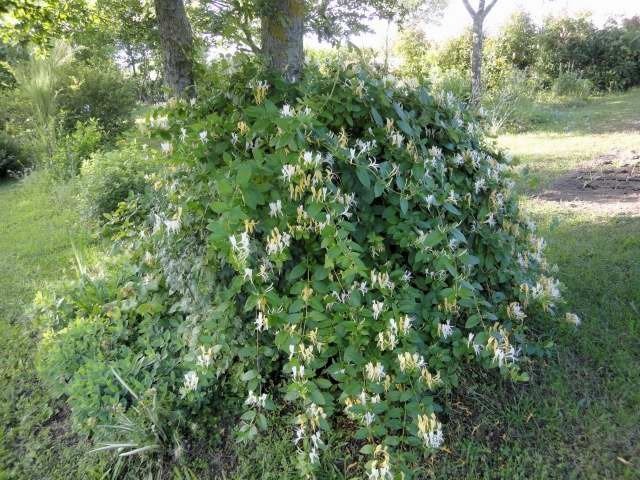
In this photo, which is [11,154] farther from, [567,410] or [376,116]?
[567,410]

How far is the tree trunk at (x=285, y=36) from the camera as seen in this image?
8.24 feet

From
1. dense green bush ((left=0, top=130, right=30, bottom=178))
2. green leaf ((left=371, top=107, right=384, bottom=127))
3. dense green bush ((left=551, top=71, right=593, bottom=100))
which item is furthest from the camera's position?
dense green bush ((left=551, top=71, right=593, bottom=100))

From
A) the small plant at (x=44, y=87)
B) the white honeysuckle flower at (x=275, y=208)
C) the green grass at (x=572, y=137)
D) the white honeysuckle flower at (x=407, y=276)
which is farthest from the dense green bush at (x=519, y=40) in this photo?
the white honeysuckle flower at (x=275, y=208)

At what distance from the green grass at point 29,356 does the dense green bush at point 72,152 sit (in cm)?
51

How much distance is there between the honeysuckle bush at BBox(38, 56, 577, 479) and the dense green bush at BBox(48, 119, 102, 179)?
4.83 m

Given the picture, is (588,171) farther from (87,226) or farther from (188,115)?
(87,226)

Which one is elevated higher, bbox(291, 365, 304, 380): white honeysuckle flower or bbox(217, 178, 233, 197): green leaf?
bbox(217, 178, 233, 197): green leaf

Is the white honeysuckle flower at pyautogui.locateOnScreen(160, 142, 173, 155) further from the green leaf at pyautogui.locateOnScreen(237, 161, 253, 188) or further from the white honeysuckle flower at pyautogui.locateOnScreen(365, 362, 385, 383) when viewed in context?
the white honeysuckle flower at pyautogui.locateOnScreen(365, 362, 385, 383)

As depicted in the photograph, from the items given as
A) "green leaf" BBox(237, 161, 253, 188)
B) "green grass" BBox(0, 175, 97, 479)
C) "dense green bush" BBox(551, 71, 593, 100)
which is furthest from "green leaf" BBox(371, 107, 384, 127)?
"dense green bush" BBox(551, 71, 593, 100)

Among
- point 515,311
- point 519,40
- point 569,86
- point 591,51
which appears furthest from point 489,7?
point 515,311

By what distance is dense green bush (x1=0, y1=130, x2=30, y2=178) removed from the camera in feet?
33.6

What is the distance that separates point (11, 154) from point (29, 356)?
29.9 ft

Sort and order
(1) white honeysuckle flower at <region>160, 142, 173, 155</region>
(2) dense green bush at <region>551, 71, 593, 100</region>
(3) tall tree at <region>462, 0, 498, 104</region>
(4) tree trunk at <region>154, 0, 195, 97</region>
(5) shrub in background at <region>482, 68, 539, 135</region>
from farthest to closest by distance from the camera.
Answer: (2) dense green bush at <region>551, 71, 593, 100</region>, (3) tall tree at <region>462, 0, 498, 104</region>, (5) shrub in background at <region>482, 68, 539, 135</region>, (4) tree trunk at <region>154, 0, 195, 97</region>, (1) white honeysuckle flower at <region>160, 142, 173, 155</region>

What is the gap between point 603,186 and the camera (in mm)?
5438
